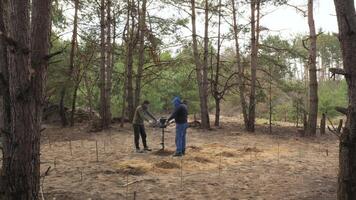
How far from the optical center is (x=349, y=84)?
522 centimetres

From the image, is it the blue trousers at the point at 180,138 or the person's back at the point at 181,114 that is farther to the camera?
the person's back at the point at 181,114

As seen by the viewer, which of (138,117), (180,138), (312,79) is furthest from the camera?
(312,79)

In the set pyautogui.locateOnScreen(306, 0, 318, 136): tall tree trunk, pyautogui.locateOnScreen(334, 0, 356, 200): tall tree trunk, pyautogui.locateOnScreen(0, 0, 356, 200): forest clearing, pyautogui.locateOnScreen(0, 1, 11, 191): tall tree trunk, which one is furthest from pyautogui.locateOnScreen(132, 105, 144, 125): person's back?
pyautogui.locateOnScreen(306, 0, 318, 136): tall tree trunk

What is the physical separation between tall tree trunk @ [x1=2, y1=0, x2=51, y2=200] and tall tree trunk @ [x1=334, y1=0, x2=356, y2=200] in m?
3.71

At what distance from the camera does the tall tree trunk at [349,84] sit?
5.18m

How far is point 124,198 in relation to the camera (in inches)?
281

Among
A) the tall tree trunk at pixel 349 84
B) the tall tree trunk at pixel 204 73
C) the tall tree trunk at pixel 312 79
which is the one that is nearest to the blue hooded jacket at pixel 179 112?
the tall tree trunk at pixel 349 84

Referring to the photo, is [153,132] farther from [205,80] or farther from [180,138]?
[180,138]

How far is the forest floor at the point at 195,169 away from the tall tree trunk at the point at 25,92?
1768mm

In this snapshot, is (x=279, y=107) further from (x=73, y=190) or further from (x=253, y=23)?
(x=73, y=190)

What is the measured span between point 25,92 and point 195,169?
545cm

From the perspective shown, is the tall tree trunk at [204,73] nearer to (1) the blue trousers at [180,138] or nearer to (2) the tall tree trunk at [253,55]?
(2) the tall tree trunk at [253,55]

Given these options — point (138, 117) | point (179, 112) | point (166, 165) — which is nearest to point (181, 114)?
point (179, 112)

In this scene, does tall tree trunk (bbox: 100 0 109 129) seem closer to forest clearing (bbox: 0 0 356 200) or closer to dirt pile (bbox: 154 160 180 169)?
forest clearing (bbox: 0 0 356 200)
